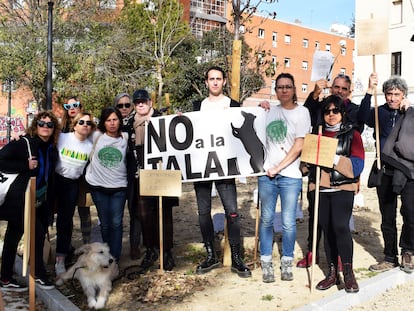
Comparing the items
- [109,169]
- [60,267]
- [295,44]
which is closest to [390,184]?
[109,169]

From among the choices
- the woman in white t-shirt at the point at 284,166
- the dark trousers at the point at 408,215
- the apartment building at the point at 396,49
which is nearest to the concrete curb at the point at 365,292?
the dark trousers at the point at 408,215

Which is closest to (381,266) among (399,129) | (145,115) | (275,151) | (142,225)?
(399,129)

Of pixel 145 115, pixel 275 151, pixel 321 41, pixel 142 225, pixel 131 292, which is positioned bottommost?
pixel 131 292

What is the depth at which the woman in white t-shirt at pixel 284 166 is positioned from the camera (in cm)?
470

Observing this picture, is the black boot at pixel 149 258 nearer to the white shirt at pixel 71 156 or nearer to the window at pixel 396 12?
the white shirt at pixel 71 156

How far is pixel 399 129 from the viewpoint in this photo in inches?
201

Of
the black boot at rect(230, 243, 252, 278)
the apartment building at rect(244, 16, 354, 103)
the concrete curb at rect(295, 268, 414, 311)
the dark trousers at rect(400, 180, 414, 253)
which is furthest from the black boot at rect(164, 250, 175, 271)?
the apartment building at rect(244, 16, 354, 103)

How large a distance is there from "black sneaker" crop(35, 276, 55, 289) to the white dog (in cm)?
38

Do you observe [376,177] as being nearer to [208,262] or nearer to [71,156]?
[208,262]

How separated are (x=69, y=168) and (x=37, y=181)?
50cm

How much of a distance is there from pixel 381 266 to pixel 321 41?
64.8 meters

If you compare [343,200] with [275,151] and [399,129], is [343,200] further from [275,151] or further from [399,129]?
[399,129]

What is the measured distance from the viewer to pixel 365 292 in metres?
4.58

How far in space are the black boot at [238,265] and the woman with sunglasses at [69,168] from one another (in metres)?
1.86
